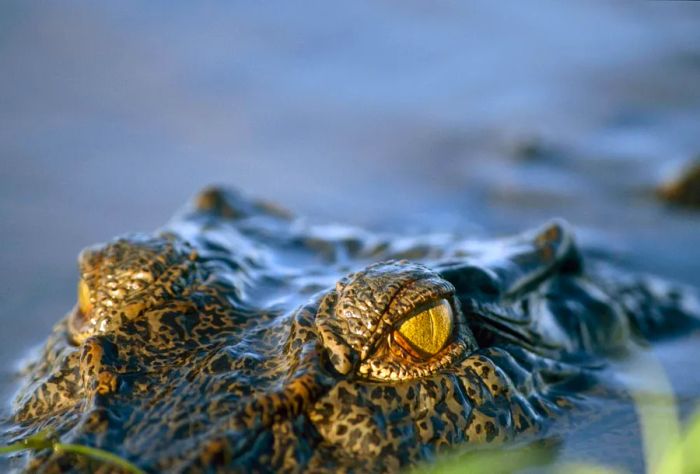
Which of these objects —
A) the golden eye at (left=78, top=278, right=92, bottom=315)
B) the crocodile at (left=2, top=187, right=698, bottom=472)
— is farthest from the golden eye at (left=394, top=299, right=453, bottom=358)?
the golden eye at (left=78, top=278, right=92, bottom=315)

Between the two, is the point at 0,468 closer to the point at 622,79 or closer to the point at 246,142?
the point at 246,142

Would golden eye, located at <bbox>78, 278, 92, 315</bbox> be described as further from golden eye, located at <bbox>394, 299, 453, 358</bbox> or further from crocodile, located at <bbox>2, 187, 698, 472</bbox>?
golden eye, located at <bbox>394, 299, 453, 358</bbox>

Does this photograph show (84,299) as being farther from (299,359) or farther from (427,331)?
(427,331)

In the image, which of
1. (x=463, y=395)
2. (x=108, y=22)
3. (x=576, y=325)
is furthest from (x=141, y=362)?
(x=108, y=22)

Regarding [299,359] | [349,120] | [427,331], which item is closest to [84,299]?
[299,359]

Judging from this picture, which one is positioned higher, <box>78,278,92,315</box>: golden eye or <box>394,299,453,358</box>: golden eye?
<box>78,278,92,315</box>: golden eye

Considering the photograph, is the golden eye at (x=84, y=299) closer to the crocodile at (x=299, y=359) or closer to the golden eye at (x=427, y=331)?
the crocodile at (x=299, y=359)
